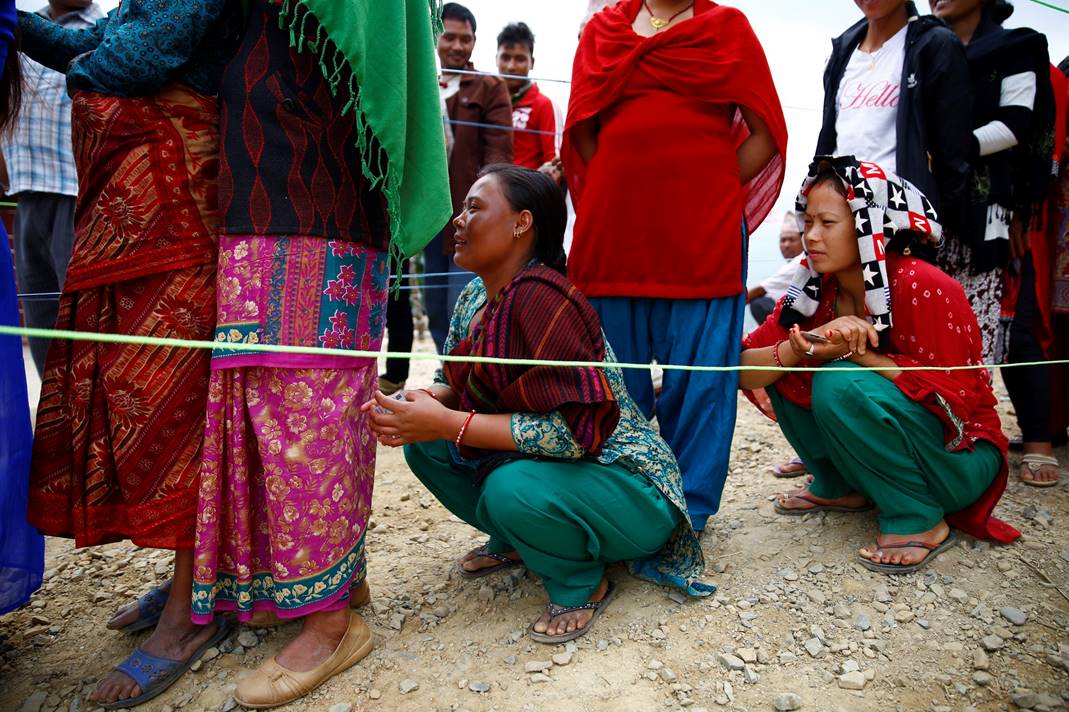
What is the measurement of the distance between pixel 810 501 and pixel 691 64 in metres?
1.57

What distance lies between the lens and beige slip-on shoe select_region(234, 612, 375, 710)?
5.70 ft

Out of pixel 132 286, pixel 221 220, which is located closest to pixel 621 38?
pixel 221 220

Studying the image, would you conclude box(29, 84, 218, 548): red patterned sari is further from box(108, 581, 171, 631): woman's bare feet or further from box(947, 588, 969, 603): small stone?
box(947, 588, 969, 603): small stone

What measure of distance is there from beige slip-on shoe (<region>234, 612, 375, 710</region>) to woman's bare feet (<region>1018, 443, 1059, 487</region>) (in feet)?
8.67

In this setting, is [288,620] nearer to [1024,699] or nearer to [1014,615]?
[1024,699]

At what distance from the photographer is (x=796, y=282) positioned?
2.41 metres

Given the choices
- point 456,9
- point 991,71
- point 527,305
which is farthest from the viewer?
point 456,9

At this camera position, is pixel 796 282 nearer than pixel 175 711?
No

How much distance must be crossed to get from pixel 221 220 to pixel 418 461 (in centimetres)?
87

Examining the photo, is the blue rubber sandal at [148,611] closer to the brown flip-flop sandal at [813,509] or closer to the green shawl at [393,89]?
the green shawl at [393,89]

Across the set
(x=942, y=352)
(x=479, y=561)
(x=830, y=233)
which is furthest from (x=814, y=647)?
(x=830, y=233)

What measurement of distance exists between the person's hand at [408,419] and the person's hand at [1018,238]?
259 centimetres

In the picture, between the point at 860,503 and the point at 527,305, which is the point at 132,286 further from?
the point at 860,503

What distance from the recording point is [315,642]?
184 cm
